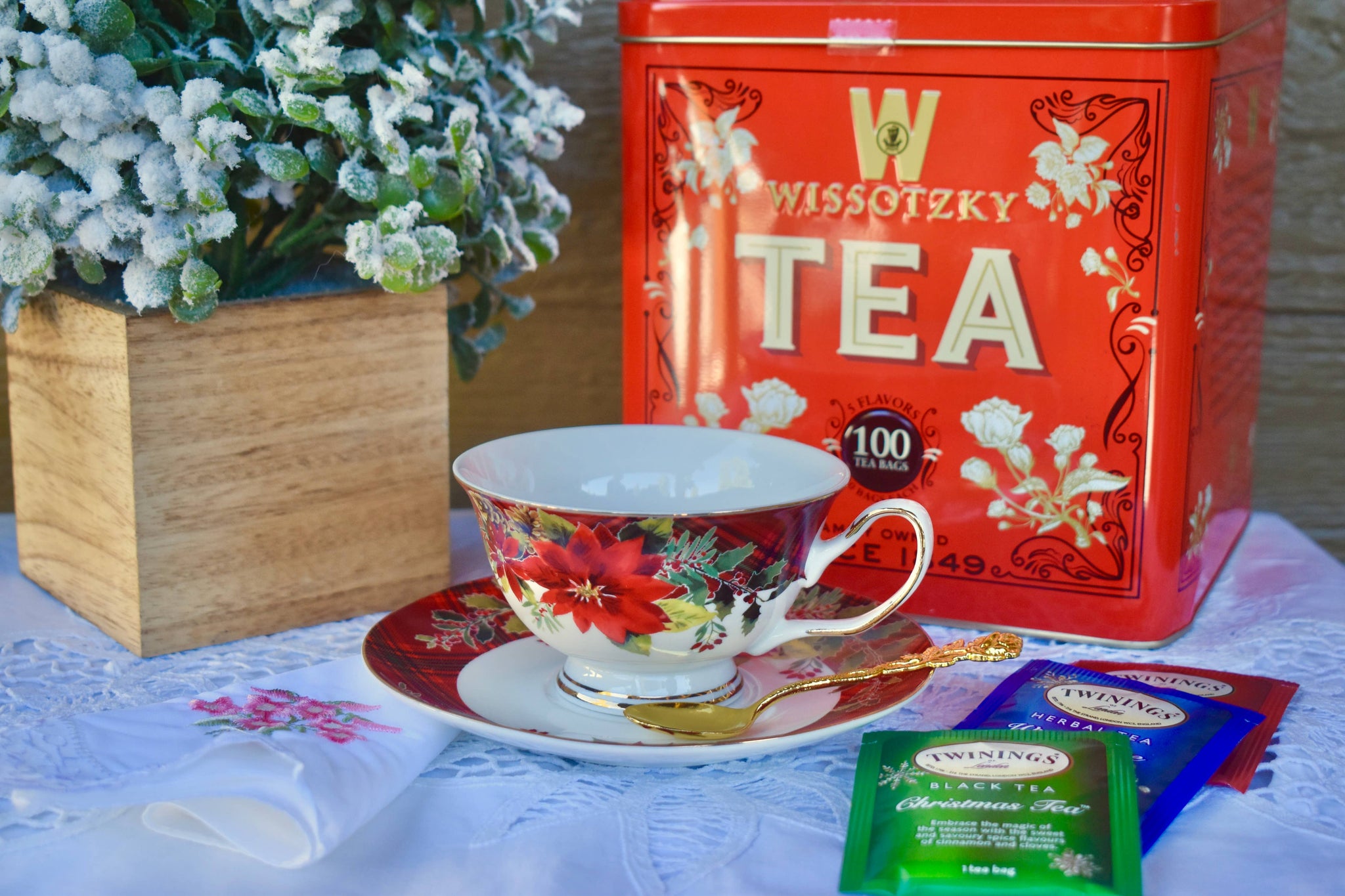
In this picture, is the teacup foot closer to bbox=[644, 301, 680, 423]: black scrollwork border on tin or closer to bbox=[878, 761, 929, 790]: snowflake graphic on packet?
bbox=[878, 761, 929, 790]: snowflake graphic on packet

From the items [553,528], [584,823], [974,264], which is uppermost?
[974,264]

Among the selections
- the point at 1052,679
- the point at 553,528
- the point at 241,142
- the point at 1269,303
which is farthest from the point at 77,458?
the point at 1269,303

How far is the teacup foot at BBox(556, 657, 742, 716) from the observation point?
57 cm

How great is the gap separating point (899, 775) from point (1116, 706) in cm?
13

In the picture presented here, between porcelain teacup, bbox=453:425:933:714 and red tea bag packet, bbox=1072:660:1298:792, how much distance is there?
13cm

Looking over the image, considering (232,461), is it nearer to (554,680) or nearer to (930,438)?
(554,680)

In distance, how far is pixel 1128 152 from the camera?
652 millimetres

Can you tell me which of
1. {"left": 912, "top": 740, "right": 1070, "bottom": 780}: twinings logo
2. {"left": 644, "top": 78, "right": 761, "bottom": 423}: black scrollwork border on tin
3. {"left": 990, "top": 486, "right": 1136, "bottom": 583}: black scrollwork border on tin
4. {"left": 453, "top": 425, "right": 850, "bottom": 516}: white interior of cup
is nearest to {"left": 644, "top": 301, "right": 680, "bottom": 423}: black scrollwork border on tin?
Result: {"left": 644, "top": 78, "right": 761, "bottom": 423}: black scrollwork border on tin

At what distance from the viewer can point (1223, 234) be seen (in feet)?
2.32

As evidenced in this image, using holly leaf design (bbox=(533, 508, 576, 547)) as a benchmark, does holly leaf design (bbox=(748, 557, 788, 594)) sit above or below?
below

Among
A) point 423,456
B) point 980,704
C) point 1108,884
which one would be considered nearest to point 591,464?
point 423,456

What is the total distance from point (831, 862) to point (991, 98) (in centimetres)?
40

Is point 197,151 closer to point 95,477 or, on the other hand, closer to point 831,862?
point 95,477

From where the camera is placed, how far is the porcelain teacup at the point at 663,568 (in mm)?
532
